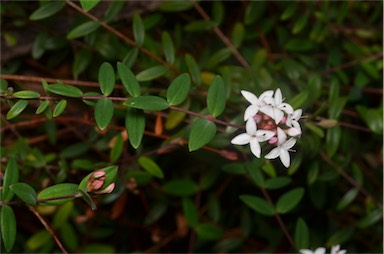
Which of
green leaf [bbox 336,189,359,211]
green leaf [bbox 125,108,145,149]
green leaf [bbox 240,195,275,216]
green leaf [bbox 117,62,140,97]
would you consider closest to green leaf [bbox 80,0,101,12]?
green leaf [bbox 117,62,140,97]

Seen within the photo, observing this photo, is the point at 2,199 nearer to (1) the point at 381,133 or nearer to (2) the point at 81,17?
(2) the point at 81,17

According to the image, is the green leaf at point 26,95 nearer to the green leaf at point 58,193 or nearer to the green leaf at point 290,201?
the green leaf at point 58,193

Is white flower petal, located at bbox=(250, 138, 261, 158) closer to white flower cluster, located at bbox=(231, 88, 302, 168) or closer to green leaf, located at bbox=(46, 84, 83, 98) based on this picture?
white flower cluster, located at bbox=(231, 88, 302, 168)

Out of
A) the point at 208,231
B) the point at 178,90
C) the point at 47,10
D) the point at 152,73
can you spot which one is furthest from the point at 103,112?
the point at 208,231

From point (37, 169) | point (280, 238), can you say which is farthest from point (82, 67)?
point (280, 238)

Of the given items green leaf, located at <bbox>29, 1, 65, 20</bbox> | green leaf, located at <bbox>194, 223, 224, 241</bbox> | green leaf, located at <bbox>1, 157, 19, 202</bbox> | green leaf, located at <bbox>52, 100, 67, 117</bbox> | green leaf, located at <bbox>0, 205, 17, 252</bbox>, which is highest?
green leaf, located at <bbox>29, 1, 65, 20</bbox>

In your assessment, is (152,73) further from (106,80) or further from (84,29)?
(106,80)

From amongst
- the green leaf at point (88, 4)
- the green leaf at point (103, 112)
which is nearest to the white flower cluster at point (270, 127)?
the green leaf at point (103, 112)
